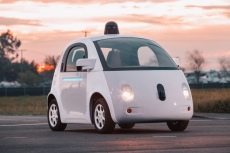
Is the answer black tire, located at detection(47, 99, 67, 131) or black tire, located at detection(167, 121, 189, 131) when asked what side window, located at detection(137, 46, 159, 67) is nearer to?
black tire, located at detection(167, 121, 189, 131)

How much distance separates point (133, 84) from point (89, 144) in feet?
8.80

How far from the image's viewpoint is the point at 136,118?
43.7 ft

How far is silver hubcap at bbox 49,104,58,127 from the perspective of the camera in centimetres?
1552

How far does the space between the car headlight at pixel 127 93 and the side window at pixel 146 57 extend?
2.80 ft

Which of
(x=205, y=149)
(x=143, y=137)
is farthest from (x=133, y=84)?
(x=205, y=149)

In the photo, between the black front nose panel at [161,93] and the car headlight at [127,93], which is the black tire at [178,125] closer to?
the black front nose panel at [161,93]

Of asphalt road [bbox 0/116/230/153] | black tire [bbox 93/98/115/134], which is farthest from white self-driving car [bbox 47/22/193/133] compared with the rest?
asphalt road [bbox 0/116/230/153]

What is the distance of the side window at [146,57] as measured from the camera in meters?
14.1

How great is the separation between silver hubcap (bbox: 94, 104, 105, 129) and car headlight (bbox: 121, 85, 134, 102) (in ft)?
1.76

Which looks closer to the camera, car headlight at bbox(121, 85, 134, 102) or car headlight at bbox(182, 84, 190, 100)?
car headlight at bbox(121, 85, 134, 102)

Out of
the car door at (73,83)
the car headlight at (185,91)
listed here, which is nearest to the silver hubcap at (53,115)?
the car door at (73,83)

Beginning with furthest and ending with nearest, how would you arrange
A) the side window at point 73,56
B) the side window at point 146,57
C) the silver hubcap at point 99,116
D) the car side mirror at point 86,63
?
1. the side window at point 73,56
2. the side window at point 146,57
3. the car side mirror at point 86,63
4. the silver hubcap at point 99,116

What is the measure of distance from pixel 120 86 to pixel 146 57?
1.26 metres

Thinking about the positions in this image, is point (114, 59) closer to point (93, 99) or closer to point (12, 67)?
point (93, 99)
